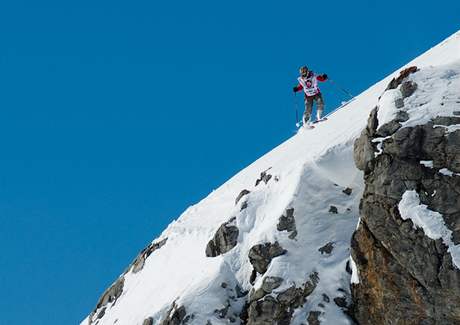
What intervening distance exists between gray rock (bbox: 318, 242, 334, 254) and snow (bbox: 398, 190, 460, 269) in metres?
3.10

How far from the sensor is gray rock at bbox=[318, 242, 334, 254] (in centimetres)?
2184

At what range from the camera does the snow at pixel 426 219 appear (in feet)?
60.1

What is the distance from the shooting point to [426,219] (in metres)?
18.9

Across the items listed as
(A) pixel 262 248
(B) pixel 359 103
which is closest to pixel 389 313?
(A) pixel 262 248

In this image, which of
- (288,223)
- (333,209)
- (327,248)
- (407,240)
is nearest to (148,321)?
(288,223)

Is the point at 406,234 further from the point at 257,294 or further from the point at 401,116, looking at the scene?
the point at 257,294

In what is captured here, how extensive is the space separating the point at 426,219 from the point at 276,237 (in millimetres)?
4961

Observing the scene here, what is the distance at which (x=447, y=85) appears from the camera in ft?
70.4

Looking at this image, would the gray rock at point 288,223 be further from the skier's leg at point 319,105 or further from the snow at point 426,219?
the skier's leg at point 319,105

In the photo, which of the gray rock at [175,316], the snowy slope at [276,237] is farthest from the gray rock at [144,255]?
the gray rock at [175,316]

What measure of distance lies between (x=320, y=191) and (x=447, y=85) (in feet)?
15.6

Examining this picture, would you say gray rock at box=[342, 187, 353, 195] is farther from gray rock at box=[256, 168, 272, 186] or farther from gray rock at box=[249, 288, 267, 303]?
gray rock at box=[249, 288, 267, 303]

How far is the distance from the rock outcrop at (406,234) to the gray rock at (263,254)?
2396 mm

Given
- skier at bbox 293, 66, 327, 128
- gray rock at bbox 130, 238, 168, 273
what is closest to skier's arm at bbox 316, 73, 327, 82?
skier at bbox 293, 66, 327, 128
